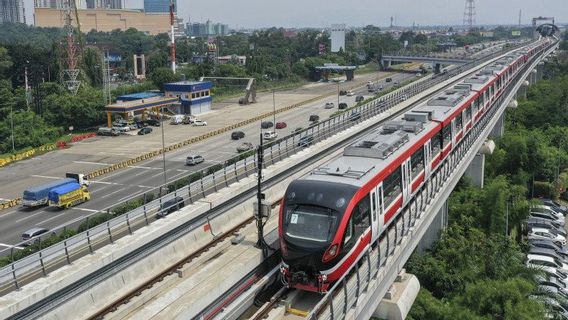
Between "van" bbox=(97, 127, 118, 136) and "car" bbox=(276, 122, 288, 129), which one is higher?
"car" bbox=(276, 122, 288, 129)

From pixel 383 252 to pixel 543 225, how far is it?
2047cm

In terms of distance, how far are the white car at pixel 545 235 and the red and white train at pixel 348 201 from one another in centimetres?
1269

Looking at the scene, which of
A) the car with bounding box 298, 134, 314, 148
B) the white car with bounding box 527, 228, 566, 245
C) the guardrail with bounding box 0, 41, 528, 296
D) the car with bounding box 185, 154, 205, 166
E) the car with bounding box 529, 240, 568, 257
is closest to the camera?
the guardrail with bounding box 0, 41, 528, 296

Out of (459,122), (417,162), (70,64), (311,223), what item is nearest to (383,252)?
(311,223)

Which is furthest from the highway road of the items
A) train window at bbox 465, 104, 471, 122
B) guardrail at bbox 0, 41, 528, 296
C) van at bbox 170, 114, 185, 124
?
train window at bbox 465, 104, 471, 122

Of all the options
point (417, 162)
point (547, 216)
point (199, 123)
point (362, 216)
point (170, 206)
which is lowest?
point (547, 216)

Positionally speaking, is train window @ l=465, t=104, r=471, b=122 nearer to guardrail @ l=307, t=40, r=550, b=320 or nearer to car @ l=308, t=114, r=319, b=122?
guardrail @ l=307, t=40, r=550, b=320

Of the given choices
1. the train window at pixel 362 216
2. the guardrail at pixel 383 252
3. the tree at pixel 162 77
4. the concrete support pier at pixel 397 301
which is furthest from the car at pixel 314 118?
the train window at pixel 362 216

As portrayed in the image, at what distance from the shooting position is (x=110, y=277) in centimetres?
1386

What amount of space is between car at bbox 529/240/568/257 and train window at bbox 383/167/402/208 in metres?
15.5

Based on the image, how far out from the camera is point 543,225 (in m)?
33.1

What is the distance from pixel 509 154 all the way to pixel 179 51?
117 meters

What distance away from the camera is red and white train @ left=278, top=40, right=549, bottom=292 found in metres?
13.7

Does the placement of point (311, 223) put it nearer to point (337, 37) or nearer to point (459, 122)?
point (459, 122)
